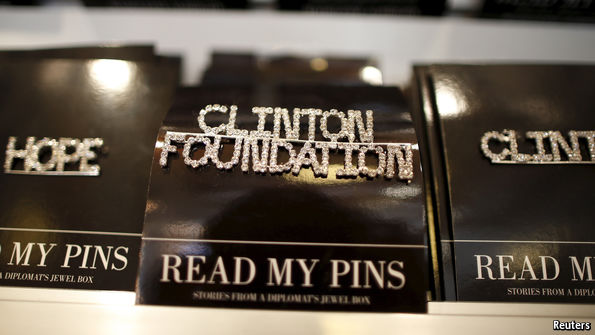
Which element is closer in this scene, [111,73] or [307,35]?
[111,73]

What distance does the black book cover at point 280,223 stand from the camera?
417 millimetres

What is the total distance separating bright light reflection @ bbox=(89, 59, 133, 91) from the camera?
0.54m

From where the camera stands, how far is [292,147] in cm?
47

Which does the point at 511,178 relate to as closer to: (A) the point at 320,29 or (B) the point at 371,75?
(B) the point at 371,75

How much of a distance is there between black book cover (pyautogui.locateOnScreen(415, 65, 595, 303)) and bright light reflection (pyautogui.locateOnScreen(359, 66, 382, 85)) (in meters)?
0.10

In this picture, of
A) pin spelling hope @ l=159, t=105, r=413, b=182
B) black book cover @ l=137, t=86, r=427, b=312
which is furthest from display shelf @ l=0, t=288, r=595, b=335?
pin spelling hope @ l=159, t=105, r=413, b=182

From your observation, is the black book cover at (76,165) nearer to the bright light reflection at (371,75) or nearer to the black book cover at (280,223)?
the black book cover at (280,223)

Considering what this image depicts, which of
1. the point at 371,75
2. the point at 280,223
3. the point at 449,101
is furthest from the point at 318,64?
the point at 280,223

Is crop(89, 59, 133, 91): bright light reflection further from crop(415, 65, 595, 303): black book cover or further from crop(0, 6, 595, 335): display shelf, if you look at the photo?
crop(415, 65, 595, 303): black book cover

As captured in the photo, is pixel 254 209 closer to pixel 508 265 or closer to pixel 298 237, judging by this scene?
pixel 298 237

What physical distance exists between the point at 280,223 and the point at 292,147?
0.34ft

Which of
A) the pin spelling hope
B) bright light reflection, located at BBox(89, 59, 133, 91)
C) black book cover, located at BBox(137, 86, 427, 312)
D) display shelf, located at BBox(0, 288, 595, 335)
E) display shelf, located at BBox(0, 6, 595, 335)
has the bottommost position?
display shelf, located at BBox(0, 288, 595, 335)

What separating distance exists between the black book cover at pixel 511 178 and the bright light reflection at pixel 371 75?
0.10 metres

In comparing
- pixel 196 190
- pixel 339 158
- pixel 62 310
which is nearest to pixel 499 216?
pixel 339 158
